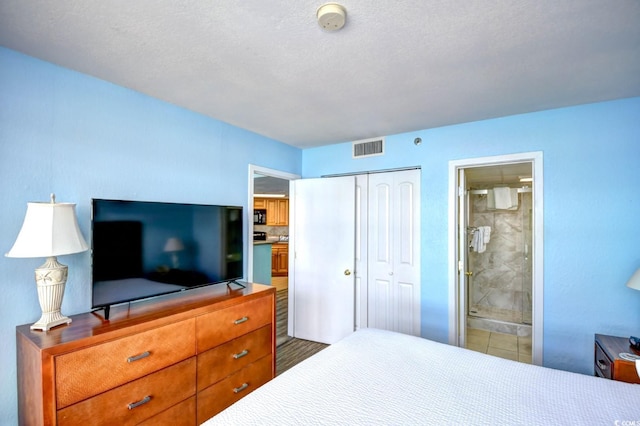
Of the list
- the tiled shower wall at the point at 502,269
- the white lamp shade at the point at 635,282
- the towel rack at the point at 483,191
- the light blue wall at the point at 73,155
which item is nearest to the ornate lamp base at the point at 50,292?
A: the light blue wall at the point at 73,155

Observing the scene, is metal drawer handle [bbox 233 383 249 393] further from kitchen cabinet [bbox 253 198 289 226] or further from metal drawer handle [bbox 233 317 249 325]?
kitchen cabinet [bbox 253 198 289 226]

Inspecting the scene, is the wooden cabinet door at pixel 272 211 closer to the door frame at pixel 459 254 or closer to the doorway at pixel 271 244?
the doorway at pixel 271 244

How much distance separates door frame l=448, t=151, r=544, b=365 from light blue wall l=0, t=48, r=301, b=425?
93.7 inches

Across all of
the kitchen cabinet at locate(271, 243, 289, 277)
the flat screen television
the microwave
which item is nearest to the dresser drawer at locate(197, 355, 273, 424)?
the flat screen television

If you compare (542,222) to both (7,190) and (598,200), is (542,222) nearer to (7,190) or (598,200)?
(598,200)

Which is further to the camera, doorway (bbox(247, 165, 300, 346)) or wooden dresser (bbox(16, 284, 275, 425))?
doorway (bbox(247, 165, 300, 346))

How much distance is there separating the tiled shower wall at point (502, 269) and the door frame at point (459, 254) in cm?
142

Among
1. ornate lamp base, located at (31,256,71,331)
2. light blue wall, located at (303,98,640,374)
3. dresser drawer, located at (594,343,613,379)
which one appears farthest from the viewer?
light blue wall, located at (303,98,640,374)

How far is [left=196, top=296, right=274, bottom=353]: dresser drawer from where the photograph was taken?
1.93m

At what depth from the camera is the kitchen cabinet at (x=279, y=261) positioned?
763 centimetres

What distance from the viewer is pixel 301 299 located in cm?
368

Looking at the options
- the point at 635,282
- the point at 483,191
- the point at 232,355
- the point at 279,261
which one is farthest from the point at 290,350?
the point at 279,261

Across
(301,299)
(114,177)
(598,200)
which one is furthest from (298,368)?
(598,200)

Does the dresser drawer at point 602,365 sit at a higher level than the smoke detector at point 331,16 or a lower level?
lower
